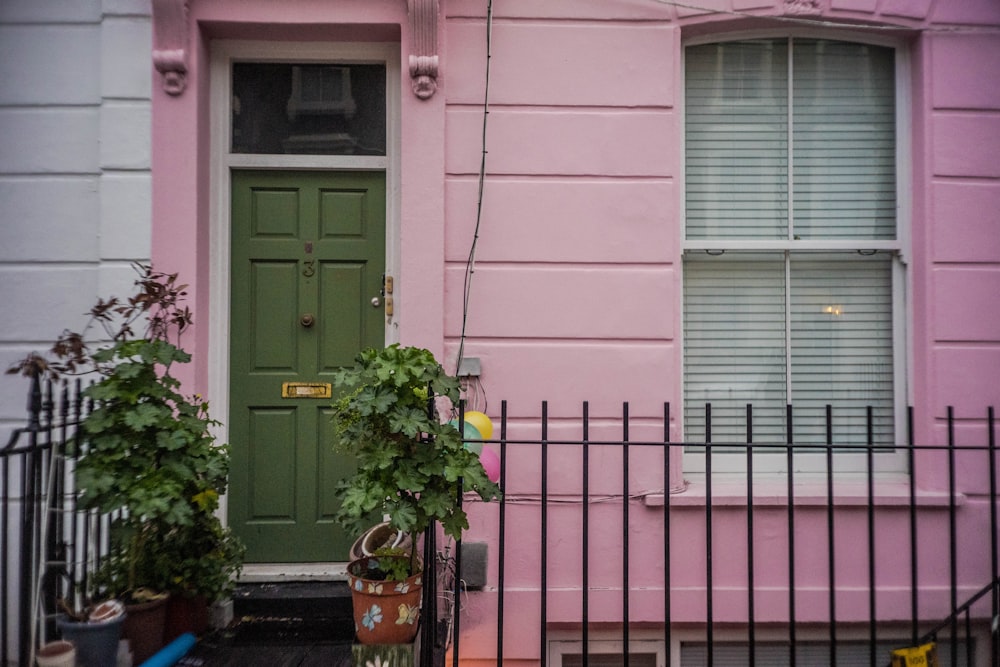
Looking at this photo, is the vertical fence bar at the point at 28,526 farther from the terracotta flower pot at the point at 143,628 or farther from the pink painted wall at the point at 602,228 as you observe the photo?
the pink painted wall at the point at 602,228

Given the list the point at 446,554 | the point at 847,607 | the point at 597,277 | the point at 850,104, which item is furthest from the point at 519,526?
the point at 850,104

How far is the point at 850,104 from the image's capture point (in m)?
4.21

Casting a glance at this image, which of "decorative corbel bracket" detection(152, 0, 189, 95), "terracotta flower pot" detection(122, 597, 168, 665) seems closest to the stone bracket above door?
"decorative corbel bracket" detection(152, 0, 189, 95)

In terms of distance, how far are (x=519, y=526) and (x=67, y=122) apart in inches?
134

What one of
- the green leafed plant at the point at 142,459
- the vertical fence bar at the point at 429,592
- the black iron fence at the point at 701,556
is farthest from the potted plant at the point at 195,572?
the vertical fence bar at the point at 429,592

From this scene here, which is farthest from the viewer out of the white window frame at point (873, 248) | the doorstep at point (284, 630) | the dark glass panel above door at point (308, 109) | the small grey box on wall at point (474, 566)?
the dark glass panel above door at point (308, 109)

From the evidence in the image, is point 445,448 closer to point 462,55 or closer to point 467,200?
point 467,200

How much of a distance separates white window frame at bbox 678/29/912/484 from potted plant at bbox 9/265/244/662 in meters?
2.58

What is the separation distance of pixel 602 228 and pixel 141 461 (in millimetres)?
2559

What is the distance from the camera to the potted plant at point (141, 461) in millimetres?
2975

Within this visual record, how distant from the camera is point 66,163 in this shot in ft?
13.2

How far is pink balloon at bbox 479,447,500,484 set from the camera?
3.42 m

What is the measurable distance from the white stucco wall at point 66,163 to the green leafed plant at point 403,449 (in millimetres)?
1915

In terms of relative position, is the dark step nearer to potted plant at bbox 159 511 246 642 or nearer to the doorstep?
the doorstep
